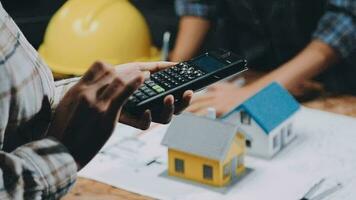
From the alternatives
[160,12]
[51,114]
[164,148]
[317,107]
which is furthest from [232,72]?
[160,12]

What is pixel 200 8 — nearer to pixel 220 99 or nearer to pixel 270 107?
pixel 220 99

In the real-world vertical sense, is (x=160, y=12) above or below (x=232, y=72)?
below

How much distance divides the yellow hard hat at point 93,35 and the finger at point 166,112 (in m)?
0.40

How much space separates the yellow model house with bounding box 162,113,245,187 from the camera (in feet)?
3.05

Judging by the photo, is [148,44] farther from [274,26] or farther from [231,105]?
[274,26]

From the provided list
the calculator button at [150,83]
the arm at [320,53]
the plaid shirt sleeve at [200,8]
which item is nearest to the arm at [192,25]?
the plaid shirt sleeve at [200,8]

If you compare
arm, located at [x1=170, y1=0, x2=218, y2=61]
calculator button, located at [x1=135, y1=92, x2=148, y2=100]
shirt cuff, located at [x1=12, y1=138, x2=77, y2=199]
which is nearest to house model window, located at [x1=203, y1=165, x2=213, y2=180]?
calculator button, located at [x1=135, y1=92, x2=148, y2=100]

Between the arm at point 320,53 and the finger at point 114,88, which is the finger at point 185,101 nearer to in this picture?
the finger at point 114,88

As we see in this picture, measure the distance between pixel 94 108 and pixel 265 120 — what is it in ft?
1.73

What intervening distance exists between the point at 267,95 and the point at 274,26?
356mm

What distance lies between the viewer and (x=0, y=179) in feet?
1.72

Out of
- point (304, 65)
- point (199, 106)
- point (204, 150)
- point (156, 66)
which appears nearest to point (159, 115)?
point (156, 66)

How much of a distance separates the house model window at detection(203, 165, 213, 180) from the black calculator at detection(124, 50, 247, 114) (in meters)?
0.21

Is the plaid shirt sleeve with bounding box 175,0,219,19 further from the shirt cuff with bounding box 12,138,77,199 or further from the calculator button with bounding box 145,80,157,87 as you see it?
the shirt cuff with bounding box 12,138,77,199
